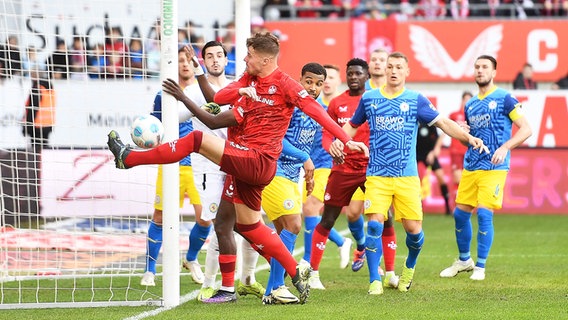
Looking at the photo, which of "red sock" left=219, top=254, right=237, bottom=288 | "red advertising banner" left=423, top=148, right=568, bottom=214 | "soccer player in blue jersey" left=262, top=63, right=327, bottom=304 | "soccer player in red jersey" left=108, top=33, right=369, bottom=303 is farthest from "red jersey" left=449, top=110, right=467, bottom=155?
"soccer player in red jersey" left=108, top=33, right=369, bottom=303

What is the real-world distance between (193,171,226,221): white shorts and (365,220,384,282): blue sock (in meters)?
1.50

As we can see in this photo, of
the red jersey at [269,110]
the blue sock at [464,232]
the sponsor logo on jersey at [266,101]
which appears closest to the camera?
the red jersey at [269,110]

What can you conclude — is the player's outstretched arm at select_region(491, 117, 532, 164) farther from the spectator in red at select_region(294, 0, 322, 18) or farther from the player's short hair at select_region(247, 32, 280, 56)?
the spectator in red at select_region(294, 0, 322, 18)

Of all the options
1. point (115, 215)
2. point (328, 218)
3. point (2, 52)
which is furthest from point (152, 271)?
point (2, 52)

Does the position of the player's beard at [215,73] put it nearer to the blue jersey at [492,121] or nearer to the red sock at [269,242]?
the red sock at [269,242]

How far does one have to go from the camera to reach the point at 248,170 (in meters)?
8.62

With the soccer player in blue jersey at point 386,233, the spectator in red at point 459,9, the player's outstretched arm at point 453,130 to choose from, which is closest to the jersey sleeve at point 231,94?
the player's outstretched arm at point 453,130

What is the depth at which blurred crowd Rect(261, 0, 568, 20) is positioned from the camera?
2446 cm

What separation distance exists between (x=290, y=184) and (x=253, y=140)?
118 centimetres

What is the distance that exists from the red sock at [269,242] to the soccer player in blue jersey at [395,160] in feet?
4.50

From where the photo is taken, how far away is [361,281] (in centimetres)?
1133

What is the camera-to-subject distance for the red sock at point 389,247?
10.7 meters

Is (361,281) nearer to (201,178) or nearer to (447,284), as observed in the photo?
(447,284)

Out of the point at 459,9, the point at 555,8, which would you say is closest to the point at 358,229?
the point at 459,9
